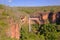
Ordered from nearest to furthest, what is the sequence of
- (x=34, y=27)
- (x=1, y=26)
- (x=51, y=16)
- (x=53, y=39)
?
(x=1, y=26) < (x=53, y=39) < (x=34, y=27) < (x=51, y=16)

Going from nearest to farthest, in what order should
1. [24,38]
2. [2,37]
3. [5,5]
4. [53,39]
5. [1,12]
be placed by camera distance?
[2,37] < [1,12] < [5,5] < [24,38] < [53,39]

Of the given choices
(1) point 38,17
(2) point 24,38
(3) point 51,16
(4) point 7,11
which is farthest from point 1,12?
(3) point 51,16

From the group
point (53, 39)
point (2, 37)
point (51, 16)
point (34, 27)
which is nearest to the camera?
point (2, 37)

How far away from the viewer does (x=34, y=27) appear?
34.5 m

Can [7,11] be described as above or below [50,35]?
above

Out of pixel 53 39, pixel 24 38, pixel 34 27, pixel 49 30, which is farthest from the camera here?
pixel 34 27

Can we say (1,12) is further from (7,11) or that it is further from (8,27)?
(8,27)

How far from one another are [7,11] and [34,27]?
19.1 m

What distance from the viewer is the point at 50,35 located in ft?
92.9

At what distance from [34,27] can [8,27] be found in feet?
69.4

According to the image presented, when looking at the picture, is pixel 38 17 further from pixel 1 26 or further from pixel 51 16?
pixel 1 26

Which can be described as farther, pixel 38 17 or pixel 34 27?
pixel 38 17

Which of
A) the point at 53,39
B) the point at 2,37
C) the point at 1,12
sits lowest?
the point at 53,39

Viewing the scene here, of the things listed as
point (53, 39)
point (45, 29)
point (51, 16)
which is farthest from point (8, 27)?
point (51, 16)
